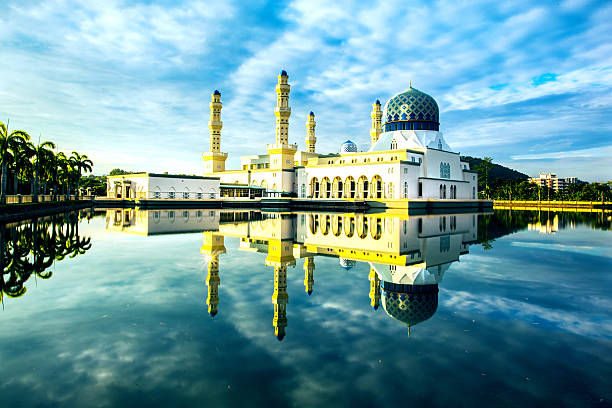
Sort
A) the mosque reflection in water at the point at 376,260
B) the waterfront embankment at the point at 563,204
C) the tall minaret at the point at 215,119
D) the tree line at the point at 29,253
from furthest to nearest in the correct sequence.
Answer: the waterfront embankment at the point at 563,204 → the tall minaret at the point at 215,119 → the tree line at the point at 29,253 → the mosque reflection in water at the point at 376,260

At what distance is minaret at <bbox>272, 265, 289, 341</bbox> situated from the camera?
5669 millimetres

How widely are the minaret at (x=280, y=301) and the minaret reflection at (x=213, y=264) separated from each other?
102 cm

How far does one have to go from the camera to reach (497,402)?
3682 millimetres

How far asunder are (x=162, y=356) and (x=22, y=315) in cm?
313

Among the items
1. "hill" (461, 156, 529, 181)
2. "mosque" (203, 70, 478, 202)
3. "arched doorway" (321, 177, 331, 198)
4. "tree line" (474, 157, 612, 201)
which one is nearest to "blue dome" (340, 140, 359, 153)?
"mosque" (203, 70, 478, 202)

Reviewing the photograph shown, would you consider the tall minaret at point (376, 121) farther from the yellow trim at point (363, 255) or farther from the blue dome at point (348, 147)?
the yellow trim at point (363, 255)

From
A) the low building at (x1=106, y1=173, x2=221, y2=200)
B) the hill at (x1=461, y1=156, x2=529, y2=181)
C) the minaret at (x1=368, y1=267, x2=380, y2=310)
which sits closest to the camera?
the minaret at (x1=368, y1=267, x2=380, y2=310)

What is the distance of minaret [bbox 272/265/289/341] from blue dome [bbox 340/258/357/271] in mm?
1644

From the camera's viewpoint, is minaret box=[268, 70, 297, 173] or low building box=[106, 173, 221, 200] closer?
low building box=[106, 173, 221, 200]

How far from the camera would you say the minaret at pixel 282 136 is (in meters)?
59.1

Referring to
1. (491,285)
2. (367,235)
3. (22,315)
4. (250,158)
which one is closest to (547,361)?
(491,285)

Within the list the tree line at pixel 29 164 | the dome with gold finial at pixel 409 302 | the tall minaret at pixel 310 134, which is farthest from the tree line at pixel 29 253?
the tall minaret at pixel 310 134

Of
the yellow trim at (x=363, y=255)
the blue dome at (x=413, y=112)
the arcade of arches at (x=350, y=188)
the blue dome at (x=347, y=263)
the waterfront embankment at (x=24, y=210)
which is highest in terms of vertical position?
the blue dome at (x=413, y=112)

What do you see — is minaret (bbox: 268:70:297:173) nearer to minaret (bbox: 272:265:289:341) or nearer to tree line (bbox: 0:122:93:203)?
tree line (bbox: 0:122:93:203)
